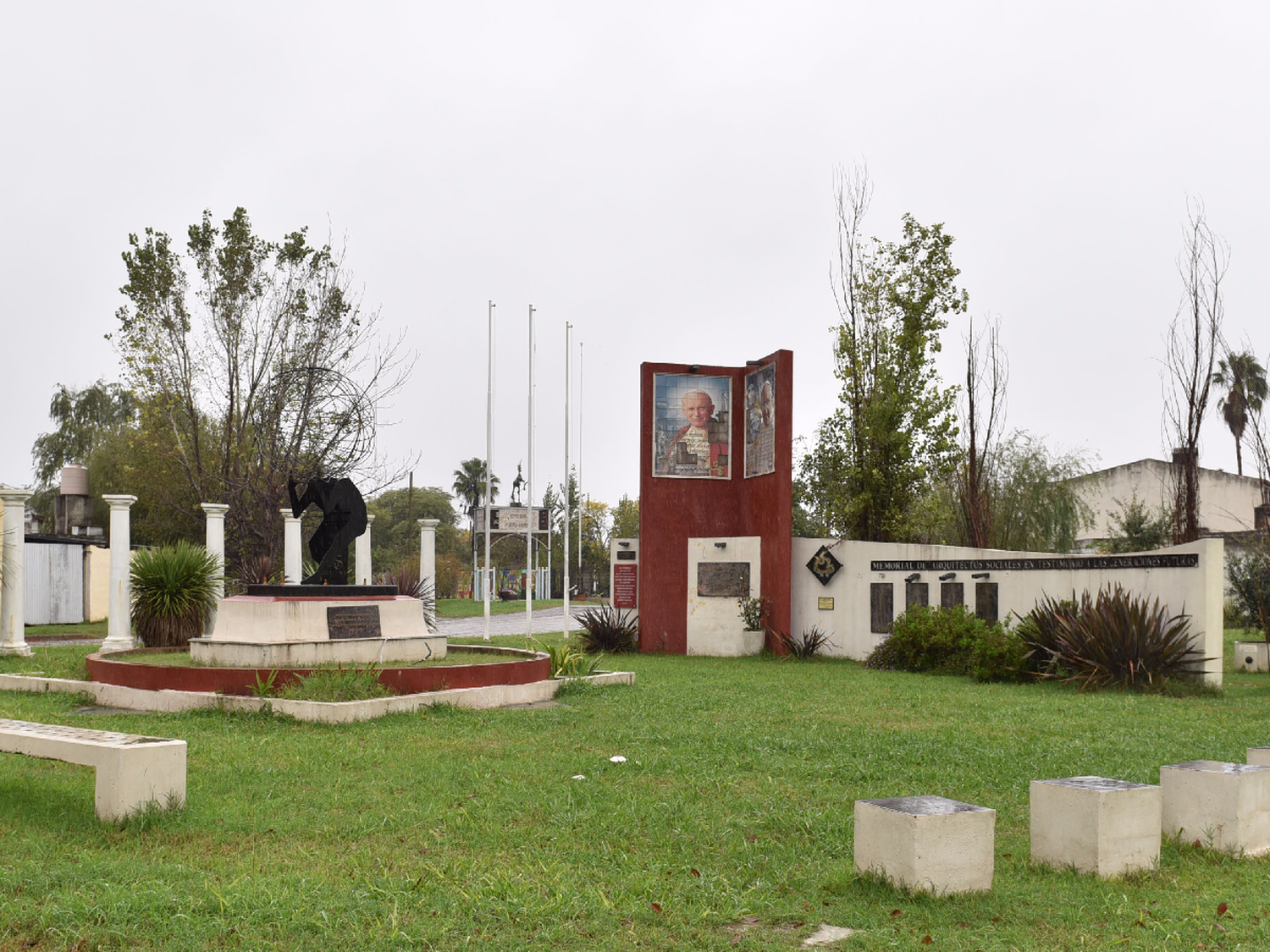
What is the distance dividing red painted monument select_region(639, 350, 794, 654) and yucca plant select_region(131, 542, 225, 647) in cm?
848

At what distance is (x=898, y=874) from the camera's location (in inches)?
201

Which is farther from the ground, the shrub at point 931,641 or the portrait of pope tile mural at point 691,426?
the portrait of pope tile mural at point 691,426

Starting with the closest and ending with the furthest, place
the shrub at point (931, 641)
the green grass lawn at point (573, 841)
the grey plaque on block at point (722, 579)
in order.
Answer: the green grass lawn at point (573, 841), the shrub at point (931, 641), the grey plaque on block at point (722, 579)

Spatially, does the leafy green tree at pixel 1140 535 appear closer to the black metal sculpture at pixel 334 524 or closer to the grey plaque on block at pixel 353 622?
the black metal sculpture at pixel 334 524

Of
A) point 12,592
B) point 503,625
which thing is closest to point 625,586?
point 503,625

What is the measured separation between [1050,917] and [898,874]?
0.68 meters

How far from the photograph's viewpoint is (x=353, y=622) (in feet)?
43.0

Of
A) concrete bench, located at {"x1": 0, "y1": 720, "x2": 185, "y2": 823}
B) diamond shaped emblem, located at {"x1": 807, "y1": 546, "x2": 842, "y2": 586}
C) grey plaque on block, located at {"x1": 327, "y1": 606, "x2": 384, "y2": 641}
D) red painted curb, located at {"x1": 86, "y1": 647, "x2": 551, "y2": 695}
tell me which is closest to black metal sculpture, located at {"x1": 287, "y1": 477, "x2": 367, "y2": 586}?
grey plaque on block, located at {"x1": 327, "y1": 606, "x2": 384, "y2": 641}

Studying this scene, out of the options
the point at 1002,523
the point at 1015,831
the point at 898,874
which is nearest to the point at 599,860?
the point at 898,874

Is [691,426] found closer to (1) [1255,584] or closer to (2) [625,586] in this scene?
(2) [625,586]

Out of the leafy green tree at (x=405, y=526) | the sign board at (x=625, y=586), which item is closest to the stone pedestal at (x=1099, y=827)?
the sign board at (x=625, y=586)

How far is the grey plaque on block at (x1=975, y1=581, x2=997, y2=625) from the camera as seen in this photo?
1805cm

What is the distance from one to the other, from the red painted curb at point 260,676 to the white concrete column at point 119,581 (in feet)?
13.6

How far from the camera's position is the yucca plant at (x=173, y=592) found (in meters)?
18.0
